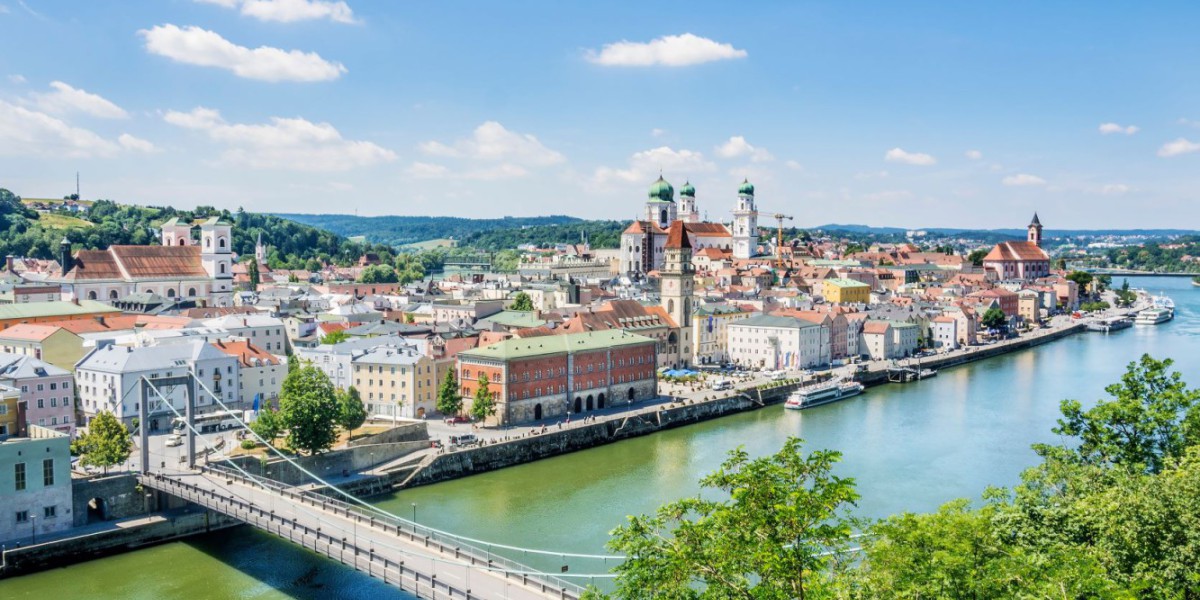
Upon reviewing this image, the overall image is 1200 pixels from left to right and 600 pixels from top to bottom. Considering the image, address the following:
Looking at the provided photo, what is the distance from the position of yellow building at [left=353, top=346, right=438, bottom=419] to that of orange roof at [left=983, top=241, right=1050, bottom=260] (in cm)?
8202

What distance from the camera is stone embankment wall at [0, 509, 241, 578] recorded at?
786 inches

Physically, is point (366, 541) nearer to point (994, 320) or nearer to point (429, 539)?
point (429, 539)

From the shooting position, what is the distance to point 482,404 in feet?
104

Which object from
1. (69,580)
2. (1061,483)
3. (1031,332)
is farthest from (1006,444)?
(1031,332)

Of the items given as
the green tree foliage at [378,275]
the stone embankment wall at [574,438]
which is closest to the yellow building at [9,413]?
the stone embankment wall at [574,438]

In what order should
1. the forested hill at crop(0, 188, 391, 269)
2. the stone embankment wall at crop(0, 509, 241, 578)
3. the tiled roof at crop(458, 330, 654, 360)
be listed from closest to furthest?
the stone embankment wall at crop(0, 509, 241, 578)
the tiled roof at crop(458, 330, 654, 360)
the forested hill at crop(0, 188, 391, 269)

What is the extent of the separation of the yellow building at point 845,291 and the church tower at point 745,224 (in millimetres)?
28395

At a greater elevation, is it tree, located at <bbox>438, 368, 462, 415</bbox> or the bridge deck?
tree, located at <bbox>438, 368, 462, 415</bbox>

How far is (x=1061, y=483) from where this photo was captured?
50.0ft

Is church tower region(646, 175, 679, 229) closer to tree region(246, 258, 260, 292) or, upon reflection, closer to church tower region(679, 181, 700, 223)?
church tower region(679, 181, 700, 223)

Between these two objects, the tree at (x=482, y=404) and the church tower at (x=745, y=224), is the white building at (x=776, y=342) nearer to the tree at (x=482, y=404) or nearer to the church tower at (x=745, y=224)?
the tree at (x=482, y=404)

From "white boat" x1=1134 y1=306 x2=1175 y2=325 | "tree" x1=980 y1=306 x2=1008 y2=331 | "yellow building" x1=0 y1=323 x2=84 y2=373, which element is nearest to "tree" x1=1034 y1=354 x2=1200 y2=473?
"yellow building" x1=0 y1=323 x2=84 y2=373

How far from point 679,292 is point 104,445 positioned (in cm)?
2909

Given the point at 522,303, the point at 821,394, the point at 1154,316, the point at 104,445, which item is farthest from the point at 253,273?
the point at 1154,316
